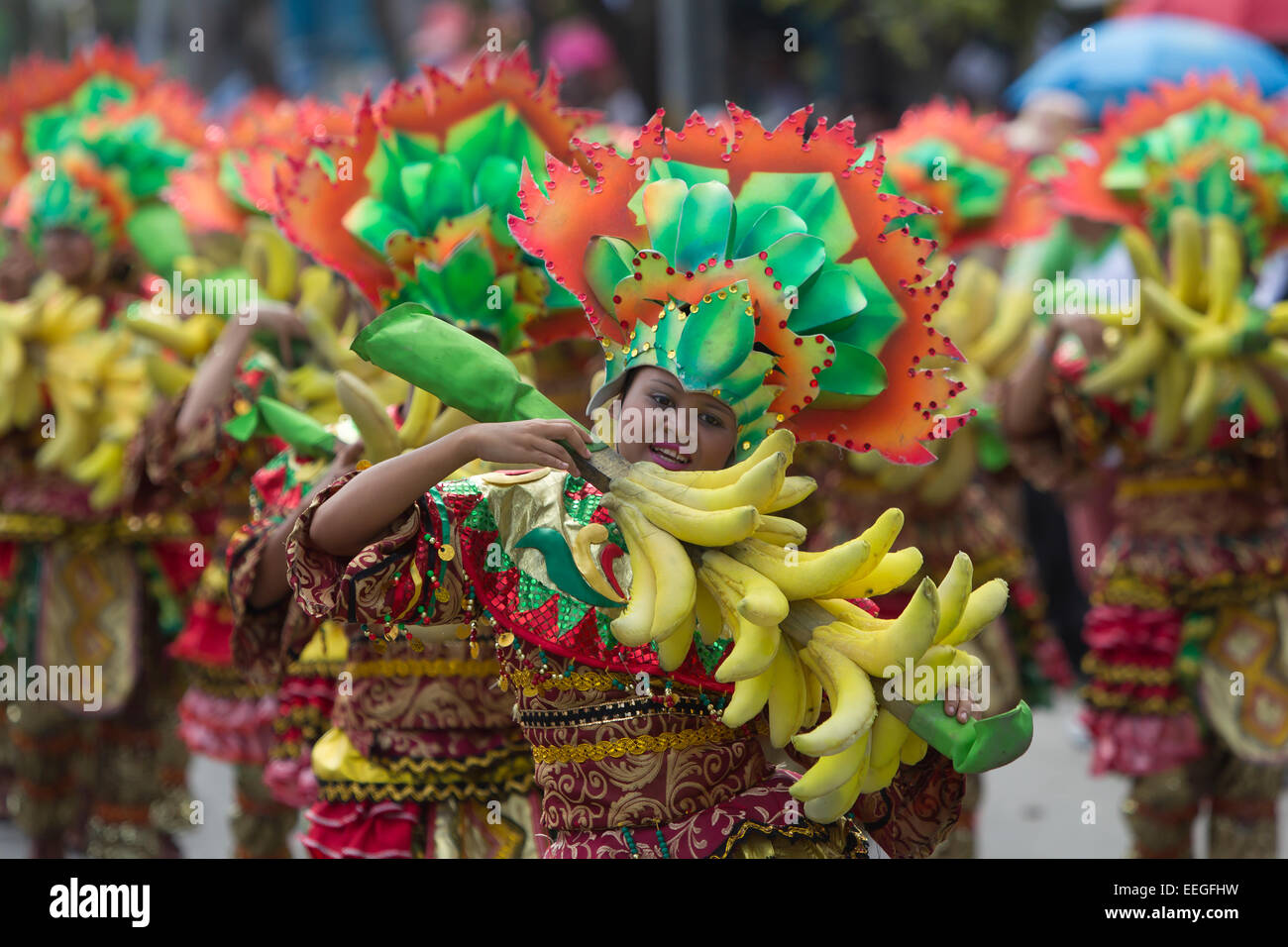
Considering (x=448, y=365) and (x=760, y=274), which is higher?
(x=760, y=274)

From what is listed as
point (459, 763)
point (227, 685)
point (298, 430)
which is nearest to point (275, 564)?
point (298, 430)

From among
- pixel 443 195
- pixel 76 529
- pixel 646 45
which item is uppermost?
pixel 646 45

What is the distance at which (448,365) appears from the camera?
8.34 feet

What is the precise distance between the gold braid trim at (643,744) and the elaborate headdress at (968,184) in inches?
122

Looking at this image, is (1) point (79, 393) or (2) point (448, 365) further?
(1) point (79, 393)

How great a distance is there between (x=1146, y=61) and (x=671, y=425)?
6.97m

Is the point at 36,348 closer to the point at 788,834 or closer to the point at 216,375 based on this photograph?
the point at 216,375

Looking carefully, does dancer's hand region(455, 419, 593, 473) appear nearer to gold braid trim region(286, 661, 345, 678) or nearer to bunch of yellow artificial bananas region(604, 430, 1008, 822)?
bunch of yellow artificial bananas region(604, 430, 1008, 822)

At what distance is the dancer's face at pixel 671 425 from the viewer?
261 cm

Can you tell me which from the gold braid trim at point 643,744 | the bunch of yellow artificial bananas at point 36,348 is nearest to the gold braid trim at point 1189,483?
the gold braid trim at point 643,744

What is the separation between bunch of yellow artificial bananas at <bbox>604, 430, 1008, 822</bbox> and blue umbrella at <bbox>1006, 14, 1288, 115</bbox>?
6653mm

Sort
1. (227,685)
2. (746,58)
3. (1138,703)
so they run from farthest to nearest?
(746,58), (227,685), (1138,703)
